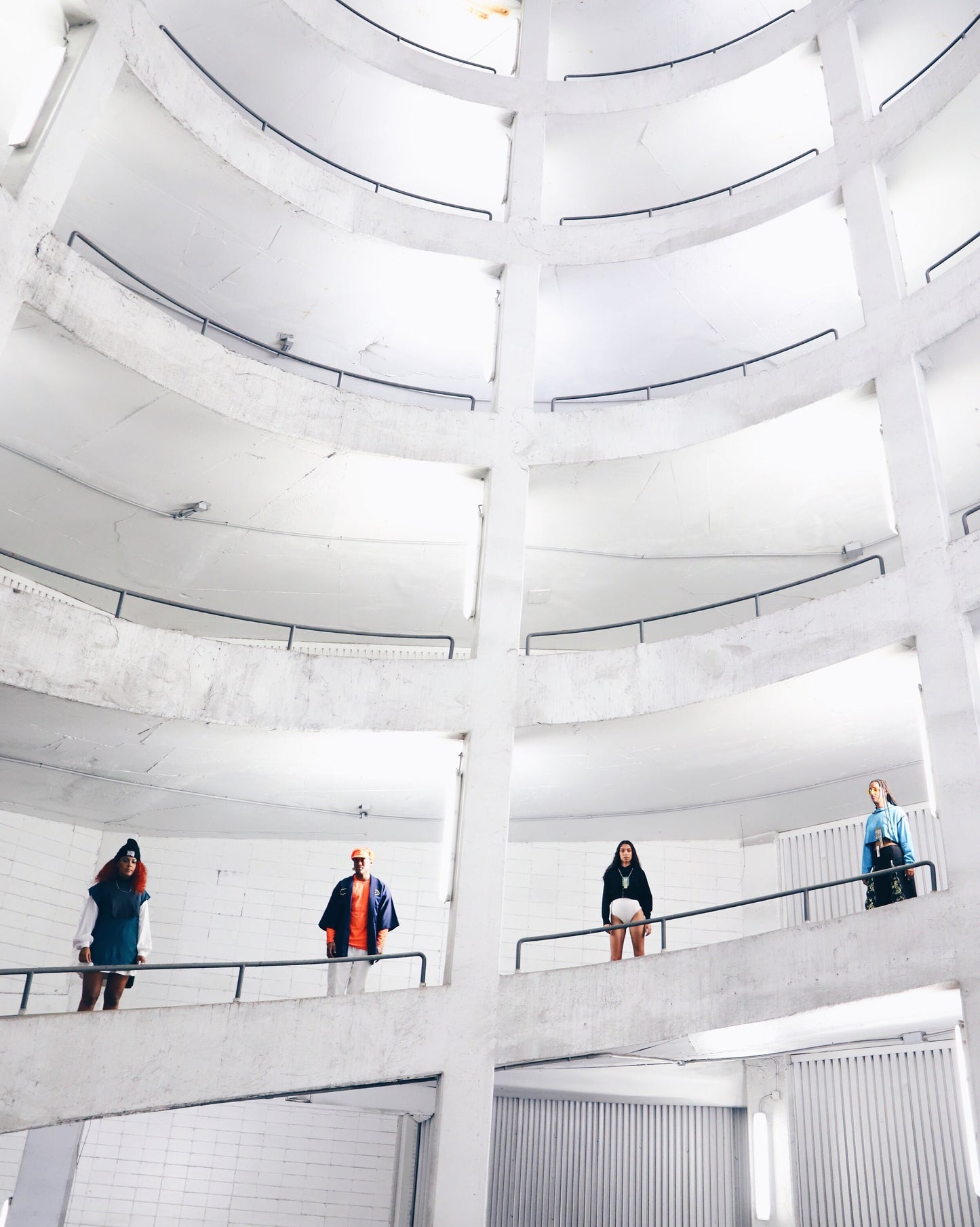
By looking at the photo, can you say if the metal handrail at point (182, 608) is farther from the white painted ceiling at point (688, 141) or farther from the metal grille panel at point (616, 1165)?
the white painted ceiling at point (688, 141)

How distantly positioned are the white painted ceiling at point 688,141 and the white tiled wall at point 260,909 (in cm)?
1107

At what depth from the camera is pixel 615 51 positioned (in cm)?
1873

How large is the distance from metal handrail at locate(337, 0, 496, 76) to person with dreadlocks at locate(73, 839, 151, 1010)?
42.7ft

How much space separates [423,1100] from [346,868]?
3362 millimetres

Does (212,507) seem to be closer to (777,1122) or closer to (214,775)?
(214,775)

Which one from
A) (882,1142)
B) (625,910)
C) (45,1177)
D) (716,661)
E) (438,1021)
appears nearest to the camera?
(438,1021)

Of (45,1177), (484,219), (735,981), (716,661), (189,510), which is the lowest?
(45,1177)

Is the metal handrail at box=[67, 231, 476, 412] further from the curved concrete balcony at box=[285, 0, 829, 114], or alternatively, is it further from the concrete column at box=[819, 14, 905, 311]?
the concrete column at box=[819, 14, 905, 311]

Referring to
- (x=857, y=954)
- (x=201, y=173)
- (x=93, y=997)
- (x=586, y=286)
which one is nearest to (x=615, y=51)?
(x=586, y=286)

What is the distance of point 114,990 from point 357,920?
8.07ft

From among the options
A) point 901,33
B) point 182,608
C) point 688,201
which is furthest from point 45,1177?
point 901,33

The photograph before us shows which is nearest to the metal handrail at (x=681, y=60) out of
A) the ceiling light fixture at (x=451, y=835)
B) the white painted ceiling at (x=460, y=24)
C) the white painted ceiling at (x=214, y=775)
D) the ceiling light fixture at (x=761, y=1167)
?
the white painted ceiling at (x=460, y=24)

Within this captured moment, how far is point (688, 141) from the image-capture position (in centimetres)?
1728

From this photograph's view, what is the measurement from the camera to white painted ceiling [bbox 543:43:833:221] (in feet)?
54.8
